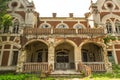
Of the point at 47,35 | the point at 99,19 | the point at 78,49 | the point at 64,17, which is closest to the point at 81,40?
the point at 78,49

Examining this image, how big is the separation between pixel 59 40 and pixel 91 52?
18.4 ft

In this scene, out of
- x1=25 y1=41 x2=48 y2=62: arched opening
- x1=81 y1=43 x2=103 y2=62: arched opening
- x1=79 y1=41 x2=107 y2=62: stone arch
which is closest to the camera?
x1=79 y1=41 x2=107 y2=62: stone arch

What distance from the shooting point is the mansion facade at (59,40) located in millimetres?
19453

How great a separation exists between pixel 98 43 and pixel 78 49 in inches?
98.2

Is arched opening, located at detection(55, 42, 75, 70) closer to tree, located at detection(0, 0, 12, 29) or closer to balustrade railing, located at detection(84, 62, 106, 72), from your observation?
balustrade railing, located at detection(84, 62, 106, 72)

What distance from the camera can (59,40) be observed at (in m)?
19.9

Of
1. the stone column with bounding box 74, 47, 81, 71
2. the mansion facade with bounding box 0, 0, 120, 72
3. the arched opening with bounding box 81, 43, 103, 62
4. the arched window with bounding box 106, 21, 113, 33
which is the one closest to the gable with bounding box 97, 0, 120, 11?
the mansion facade with bounding box 0, 0, 120, 72

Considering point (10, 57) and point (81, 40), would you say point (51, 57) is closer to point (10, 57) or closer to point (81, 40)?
point (81, 40)

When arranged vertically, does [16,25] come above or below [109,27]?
above

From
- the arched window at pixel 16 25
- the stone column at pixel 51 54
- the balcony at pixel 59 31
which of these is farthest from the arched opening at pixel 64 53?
the arched window at pixel 16 25

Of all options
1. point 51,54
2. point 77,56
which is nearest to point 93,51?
point 77,56

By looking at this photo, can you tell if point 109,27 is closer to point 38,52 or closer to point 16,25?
point 38,52

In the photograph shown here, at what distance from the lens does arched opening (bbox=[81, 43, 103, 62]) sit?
21380 mm

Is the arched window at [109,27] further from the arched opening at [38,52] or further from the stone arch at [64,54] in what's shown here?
the arched opening at [38,52]
